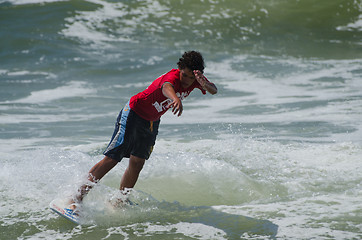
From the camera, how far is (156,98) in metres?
4.58

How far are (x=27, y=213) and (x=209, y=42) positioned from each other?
1476 cm

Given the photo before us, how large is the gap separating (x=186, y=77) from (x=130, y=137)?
2.52ft

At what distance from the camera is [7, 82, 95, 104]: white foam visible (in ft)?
39.0

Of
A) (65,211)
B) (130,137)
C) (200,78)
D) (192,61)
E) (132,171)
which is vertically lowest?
(65,211)

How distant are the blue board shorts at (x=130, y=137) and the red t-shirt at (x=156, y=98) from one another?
6 centimetres

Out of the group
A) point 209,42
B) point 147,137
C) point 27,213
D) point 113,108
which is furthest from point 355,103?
point 209,42

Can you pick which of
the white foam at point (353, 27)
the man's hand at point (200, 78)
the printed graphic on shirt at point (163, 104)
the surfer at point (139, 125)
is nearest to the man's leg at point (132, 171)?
the surfer at point (139, 125)

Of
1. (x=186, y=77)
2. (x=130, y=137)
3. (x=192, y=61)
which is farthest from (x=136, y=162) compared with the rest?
A: (x=192, y=61)

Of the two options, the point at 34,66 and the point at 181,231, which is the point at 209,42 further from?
the point at 181,231

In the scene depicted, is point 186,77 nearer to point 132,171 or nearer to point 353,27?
point 132,171

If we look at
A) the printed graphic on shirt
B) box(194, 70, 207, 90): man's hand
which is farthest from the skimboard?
box(194, 70, 207, 90): man's hand

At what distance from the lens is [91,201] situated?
4781 millimetres

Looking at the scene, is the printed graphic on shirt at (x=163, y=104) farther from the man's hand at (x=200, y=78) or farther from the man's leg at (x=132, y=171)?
the man's leg at (x=132, y=171)

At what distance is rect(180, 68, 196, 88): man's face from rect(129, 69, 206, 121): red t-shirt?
4cm
